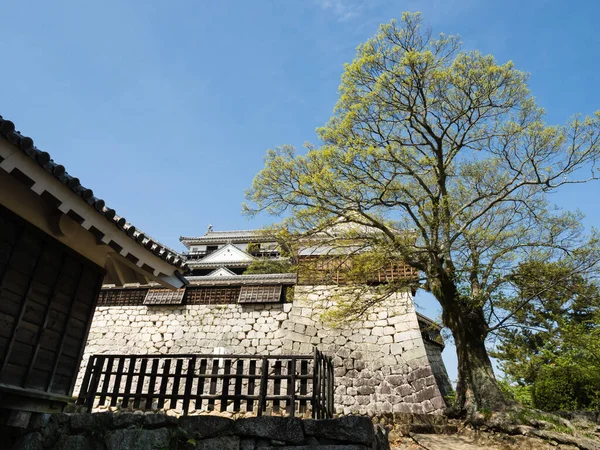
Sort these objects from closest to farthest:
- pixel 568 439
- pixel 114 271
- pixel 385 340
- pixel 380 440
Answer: pixel 380 440 → pixel 114 271 → pixel 568 439 → pixel 385 340

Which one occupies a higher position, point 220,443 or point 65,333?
point 65,333

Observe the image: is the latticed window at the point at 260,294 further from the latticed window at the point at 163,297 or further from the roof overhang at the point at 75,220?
the roof overhang at the point at 75,220

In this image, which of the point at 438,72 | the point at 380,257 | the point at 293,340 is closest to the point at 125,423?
the point at 380,257

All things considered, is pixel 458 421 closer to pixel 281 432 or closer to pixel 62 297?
pixel 281 432

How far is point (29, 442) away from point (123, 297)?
15259 millimetres

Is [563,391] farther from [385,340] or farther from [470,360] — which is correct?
[385,340]

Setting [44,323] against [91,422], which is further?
[44,323]

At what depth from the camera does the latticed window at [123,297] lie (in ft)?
61.8

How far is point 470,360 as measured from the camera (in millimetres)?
10688

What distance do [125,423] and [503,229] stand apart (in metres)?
Result: 11.0

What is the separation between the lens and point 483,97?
438 inches

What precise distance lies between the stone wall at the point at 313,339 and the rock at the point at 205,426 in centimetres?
833

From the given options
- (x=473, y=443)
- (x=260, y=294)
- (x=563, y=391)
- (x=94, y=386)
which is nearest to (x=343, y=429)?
(x=94, y=386)

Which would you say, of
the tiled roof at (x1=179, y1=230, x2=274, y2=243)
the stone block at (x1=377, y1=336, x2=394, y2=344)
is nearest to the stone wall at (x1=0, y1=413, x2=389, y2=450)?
→ the stone block at (x1=377, y1=336, x2=394, y2=344)
